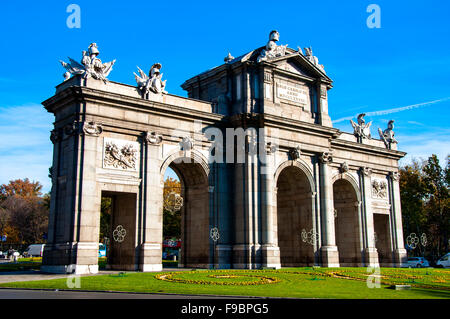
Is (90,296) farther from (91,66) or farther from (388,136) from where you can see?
(388,136)

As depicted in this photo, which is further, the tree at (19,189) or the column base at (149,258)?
the tree at (19,189)

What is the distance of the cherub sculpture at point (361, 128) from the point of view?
48500 mm

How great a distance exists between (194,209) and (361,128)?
1972 cm

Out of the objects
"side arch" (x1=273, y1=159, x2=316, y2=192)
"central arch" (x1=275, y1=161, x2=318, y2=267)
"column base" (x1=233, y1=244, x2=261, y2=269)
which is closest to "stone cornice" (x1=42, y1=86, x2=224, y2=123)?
"side arch" (x1=273, y1=159, x2=316, y2=192)

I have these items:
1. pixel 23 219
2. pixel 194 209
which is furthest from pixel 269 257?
pixel 23 219

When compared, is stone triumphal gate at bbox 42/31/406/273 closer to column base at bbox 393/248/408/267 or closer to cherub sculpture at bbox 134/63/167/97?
cherub sculpture at bbox 134/63/167/97

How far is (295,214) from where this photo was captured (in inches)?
1631

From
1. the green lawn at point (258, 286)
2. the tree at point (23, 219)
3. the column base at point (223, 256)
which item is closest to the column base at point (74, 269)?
the green lawn at point (258, 286)

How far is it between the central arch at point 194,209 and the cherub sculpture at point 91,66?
7681 mm

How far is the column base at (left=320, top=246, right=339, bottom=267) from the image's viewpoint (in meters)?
38.9

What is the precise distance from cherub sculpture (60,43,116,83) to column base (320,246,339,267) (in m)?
20.6

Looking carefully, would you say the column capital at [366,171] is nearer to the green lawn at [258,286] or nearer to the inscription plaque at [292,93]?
the inscription plaque at [292,93]

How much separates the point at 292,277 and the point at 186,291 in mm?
9156

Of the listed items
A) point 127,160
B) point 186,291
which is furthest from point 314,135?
point 186,291
